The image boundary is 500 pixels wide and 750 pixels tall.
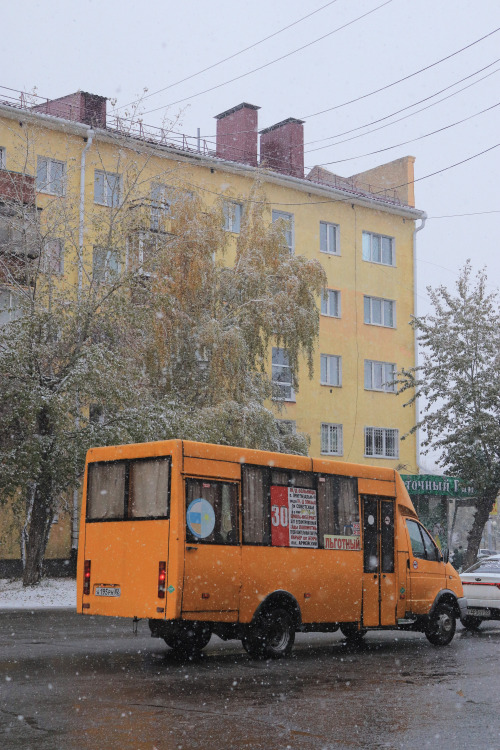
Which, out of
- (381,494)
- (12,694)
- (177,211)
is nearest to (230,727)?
(12,694)

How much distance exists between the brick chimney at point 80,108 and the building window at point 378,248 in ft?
42.2

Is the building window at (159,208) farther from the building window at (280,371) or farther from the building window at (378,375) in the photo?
the building window at (378,375)

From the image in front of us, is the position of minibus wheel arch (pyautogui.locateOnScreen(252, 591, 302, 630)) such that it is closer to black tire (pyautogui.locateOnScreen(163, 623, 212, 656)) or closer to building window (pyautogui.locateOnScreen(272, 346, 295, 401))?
black tire (pyautogui.locateOnScreen(163, 623, 212, 656))

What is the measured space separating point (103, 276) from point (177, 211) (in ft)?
13.8

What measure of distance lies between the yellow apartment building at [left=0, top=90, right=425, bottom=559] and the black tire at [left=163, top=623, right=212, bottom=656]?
69.7ft

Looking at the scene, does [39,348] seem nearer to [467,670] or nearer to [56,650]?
[56,650]

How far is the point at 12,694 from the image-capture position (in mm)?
8844

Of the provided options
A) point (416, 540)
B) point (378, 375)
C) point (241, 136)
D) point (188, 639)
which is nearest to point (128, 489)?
point (188, 639)

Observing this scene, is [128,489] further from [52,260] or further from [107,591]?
[52,260]

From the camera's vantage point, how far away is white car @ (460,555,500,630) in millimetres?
17578

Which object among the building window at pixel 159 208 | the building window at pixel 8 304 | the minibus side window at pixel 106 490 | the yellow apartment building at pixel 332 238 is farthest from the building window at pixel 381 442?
the minibus side window at pixel 106 490

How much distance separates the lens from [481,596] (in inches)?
699

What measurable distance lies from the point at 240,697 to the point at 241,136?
3275 cm

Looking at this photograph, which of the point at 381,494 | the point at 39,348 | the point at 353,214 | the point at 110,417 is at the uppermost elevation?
the point at 353,214
